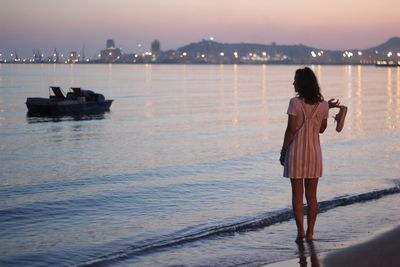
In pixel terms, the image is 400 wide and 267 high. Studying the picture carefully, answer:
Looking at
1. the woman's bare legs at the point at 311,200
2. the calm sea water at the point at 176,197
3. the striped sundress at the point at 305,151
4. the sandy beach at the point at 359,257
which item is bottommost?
the calm sea water at the point at 176,197

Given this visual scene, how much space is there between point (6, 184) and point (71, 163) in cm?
447

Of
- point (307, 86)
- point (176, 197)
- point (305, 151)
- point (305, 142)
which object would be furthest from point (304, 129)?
point (176, 197)

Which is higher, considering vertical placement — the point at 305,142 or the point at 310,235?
the point at 305,142

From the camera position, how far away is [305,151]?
26.3 feet

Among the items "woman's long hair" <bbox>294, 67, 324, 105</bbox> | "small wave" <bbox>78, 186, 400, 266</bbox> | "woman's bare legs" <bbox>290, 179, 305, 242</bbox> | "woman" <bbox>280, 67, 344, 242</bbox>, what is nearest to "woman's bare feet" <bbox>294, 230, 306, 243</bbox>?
"woman's bare legs" <bbox>290, 179, 305, 242</bbox>

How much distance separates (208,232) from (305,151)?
290 centimetres

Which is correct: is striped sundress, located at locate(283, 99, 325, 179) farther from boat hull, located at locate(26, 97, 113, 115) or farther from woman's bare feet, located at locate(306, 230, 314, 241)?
boat hull, located at locate(26, 97, 113, 115)

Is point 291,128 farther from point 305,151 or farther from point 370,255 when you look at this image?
point 370,255

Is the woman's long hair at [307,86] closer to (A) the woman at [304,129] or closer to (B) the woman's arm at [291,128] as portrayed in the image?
(A) the woman at [304,129]

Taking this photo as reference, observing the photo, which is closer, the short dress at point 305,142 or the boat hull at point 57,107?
the short dress at point 305,142

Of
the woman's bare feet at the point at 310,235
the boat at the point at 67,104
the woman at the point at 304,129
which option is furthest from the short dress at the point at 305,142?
the boat at the point at 67,104

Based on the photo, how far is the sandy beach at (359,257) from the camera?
7.65 metres

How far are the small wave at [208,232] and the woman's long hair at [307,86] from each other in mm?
3066

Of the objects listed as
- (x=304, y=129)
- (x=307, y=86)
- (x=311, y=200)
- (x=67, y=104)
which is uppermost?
(x=307, y=86)
